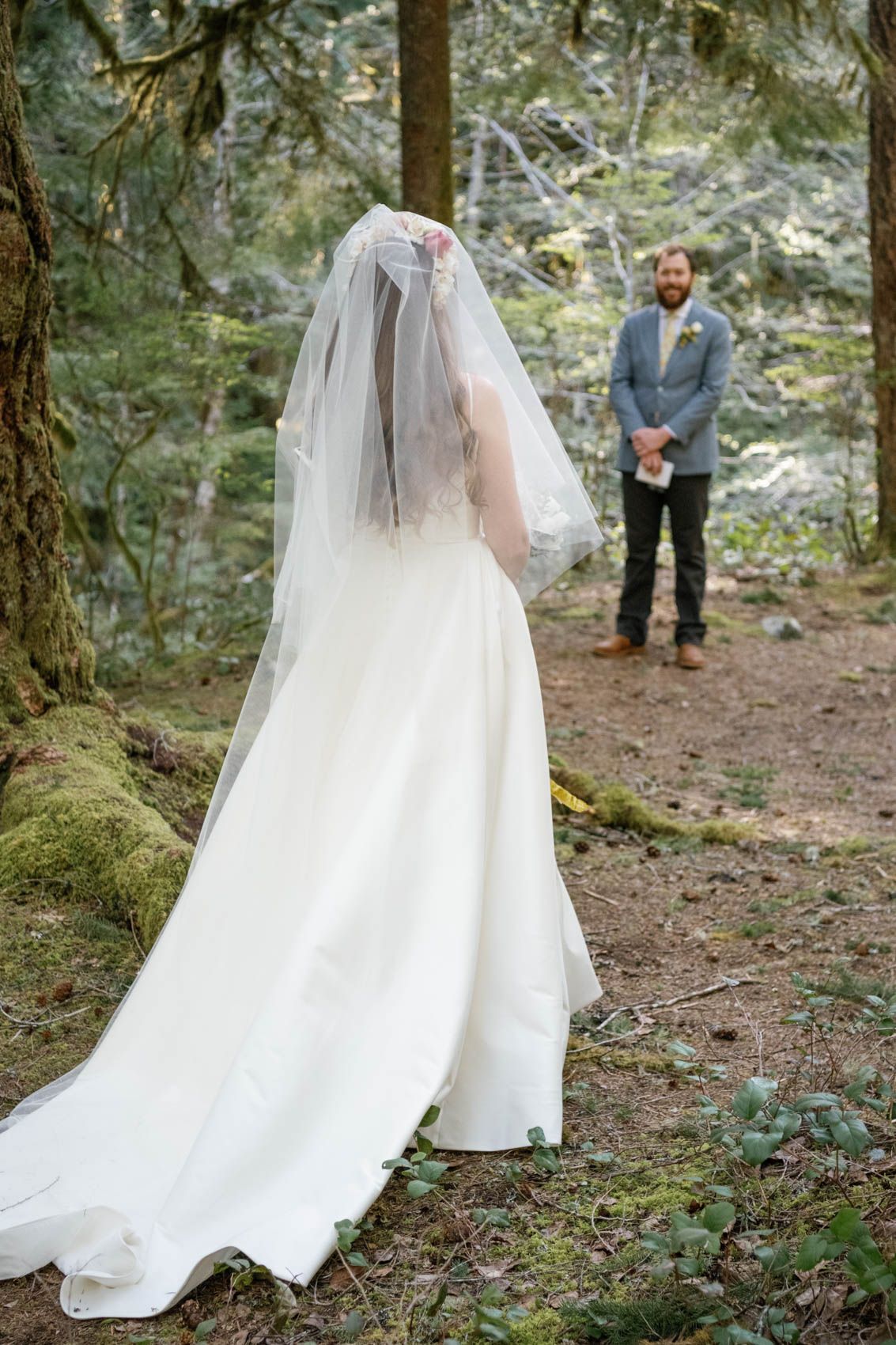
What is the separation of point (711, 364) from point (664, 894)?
414 cm

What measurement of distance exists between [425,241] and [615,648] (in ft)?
16.5

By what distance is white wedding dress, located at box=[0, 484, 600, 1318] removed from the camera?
7.48ft

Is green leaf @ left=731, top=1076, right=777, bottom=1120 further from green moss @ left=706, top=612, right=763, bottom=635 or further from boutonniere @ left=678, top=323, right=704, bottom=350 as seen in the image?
green moss @ left=706, top=612, right=763, bottom=635

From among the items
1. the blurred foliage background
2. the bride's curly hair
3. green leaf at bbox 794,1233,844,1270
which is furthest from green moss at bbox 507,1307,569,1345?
the blurred foliage background

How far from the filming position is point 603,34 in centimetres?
1105

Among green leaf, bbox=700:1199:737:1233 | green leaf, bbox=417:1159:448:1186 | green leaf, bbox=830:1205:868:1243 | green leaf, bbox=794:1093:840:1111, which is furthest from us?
green leaf, bbox=417:1159:448:1186

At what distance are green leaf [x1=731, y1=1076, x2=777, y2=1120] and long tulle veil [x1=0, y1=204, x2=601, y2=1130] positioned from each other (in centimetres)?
141

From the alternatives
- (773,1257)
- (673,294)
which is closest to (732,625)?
(673,294)

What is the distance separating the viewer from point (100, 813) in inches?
152

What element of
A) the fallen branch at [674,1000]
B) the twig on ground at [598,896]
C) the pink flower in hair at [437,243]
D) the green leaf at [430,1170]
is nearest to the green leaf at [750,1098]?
the green leaf at [430,1170]

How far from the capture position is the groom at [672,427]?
734cm

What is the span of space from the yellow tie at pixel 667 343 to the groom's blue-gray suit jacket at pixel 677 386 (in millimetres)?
26

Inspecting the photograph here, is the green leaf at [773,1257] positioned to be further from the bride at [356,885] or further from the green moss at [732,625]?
the green moss at [732,625]

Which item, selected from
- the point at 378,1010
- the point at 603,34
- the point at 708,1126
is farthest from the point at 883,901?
the point at 603,34
